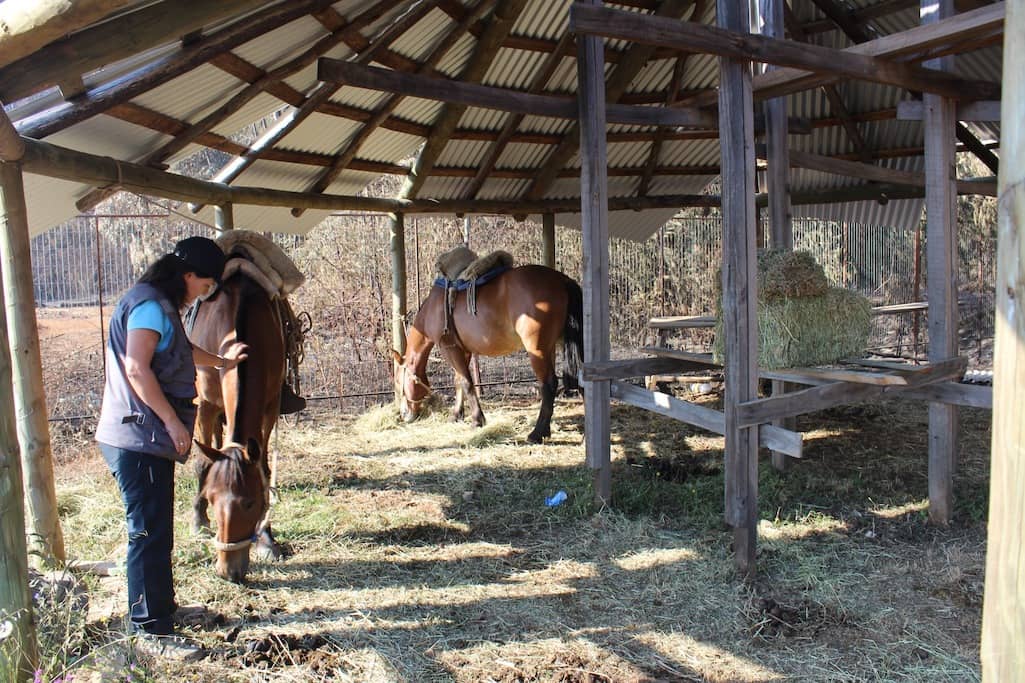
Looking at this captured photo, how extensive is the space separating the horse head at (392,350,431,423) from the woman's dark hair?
17.5ft

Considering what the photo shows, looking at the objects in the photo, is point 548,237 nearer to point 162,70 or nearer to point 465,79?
point 465,79

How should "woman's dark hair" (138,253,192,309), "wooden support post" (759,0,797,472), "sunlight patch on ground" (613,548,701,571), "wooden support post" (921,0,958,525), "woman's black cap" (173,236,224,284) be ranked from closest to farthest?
"woman's dark hair" (138,253,192,309)
"woman's black cap" (173,236,224,284)
"sunlight patch on ground" (613,548,701,571)
"wooden support post" (921,0,958,525)
"wooden support post" (759,0,797,472)

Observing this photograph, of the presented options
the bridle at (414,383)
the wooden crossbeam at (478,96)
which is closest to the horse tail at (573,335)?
the bridle at (414,383)

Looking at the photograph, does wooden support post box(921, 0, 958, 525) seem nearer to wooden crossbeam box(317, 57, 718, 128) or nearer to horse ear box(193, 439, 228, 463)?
wooden crossbeam box(317, 57, 718, 128)

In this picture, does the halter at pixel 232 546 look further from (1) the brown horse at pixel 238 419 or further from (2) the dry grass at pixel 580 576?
(2) the dry grass at pixel 580 576

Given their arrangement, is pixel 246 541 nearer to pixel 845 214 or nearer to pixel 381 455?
pixel 381 455

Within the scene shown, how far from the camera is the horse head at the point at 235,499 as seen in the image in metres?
3.70

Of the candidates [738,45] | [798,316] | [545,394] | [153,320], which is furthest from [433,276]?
[153,320]

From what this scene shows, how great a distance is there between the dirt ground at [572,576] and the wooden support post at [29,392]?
0.41 meters

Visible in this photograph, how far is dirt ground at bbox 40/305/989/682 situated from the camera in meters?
3.44

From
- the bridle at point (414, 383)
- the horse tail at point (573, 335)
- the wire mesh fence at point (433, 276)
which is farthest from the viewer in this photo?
the wire mesh fence at point (433, 276)

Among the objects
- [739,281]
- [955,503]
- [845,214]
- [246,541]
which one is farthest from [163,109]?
[845,214]

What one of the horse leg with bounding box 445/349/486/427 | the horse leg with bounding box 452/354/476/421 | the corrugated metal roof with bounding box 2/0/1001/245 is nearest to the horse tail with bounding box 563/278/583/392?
the horse leg with bounding box 445/349/486/427

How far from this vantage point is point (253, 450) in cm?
385
